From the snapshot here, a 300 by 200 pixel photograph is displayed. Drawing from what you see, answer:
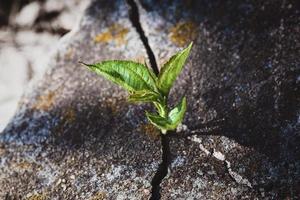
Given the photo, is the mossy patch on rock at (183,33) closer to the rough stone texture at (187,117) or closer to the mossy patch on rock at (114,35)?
the rough stone texture at (187,117)

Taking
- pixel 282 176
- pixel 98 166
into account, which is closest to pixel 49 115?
pixel 98 166

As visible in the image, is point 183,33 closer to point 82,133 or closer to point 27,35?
point 82,133

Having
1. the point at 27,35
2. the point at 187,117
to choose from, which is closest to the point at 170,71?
the point at 187,117

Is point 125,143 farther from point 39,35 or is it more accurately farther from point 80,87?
point 39,35

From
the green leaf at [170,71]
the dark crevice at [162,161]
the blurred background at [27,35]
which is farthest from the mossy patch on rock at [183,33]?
the blurred background at [27,35]

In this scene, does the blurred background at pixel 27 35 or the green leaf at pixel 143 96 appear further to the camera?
the blurred background at pixel 27 35

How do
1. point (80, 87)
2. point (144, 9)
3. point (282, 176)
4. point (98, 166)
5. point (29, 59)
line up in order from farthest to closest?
point (29, 59)
point (144, 9)
point (80, 87)
point (98, 166)
point (282, 176)
